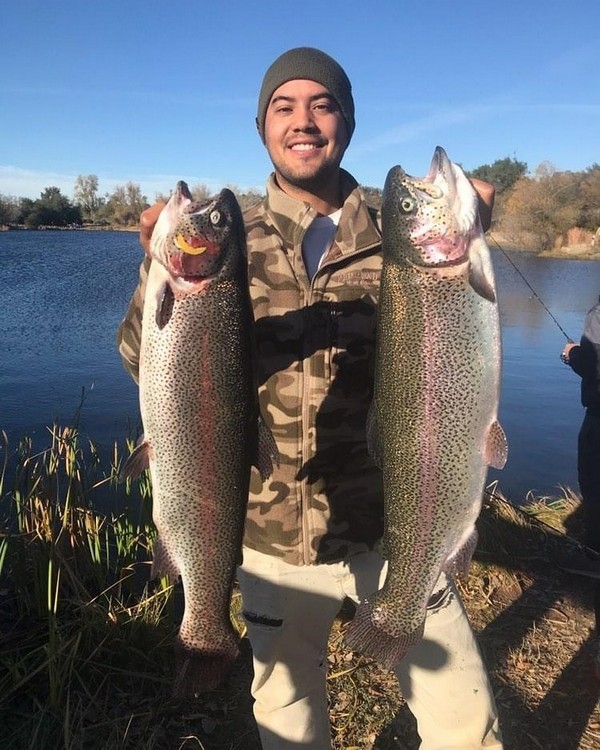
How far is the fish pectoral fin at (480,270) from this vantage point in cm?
230

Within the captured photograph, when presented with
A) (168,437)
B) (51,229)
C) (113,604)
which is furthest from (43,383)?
(51,229)

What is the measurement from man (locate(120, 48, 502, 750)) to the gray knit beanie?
0.27 meters

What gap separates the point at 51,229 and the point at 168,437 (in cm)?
10393

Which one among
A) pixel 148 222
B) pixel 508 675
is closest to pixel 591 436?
pixel 508 675

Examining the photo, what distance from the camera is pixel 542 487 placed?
8805 millimetres

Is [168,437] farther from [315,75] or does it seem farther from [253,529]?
[315,75]

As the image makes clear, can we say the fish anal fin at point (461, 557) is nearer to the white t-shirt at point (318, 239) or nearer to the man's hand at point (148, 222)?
the white t-shirt at point (318, 239)

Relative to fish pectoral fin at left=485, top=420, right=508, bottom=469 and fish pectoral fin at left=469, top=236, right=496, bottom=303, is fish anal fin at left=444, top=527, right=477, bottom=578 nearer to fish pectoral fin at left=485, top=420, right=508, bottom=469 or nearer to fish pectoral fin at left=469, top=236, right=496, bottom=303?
fish pectoral fin at left=485, top=420, right=508, bottom=469

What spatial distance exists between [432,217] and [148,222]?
43.4 inches

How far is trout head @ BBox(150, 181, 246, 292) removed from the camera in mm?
2383

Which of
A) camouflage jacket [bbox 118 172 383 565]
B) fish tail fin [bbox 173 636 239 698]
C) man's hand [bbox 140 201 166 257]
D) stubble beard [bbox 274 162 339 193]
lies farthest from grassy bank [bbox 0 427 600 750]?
stubble beard [bbox 274 162 339 193]

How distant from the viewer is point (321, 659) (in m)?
3.05

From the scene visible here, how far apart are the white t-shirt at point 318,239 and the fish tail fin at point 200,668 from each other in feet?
5.77

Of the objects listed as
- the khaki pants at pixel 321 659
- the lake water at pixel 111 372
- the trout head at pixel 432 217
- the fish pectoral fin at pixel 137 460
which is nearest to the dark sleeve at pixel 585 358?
the khaki pants at pixel 321 659
